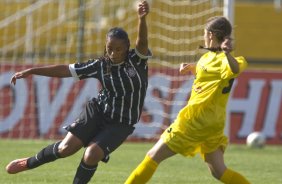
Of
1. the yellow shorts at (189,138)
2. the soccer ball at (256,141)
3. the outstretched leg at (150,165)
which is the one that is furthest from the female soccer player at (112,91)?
the soccer ball at (256,141)

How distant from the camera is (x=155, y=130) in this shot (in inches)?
672

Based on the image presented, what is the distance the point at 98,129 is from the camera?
8297 mm

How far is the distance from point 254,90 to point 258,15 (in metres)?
7.49

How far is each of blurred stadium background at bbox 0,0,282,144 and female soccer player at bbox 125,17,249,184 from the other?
305 inches

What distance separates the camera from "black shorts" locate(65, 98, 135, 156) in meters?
8.12

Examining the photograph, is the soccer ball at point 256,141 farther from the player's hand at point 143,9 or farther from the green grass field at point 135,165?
the player's hand at point 143,9

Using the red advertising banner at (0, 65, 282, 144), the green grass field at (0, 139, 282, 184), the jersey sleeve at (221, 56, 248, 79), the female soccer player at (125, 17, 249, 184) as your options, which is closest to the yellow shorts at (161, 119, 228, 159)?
the female soccer player at (125, 17, 249, 184)

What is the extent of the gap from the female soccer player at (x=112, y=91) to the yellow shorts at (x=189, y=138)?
0.70 m

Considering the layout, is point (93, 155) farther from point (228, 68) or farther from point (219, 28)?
point (219, 28)

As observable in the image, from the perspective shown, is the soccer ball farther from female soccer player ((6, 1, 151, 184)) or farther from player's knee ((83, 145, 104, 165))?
player's knee ((83, 145, 104, 165))

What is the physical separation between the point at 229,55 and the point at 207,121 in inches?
28.5

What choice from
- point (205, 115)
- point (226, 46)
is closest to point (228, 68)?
point (226, 46)

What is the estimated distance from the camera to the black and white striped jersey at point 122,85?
8258mm

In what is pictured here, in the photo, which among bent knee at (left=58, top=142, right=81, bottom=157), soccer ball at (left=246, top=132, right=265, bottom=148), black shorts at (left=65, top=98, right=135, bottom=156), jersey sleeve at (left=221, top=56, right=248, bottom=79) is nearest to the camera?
jersey sleeve at (left=221, top=56, right=248, bottom=79)
